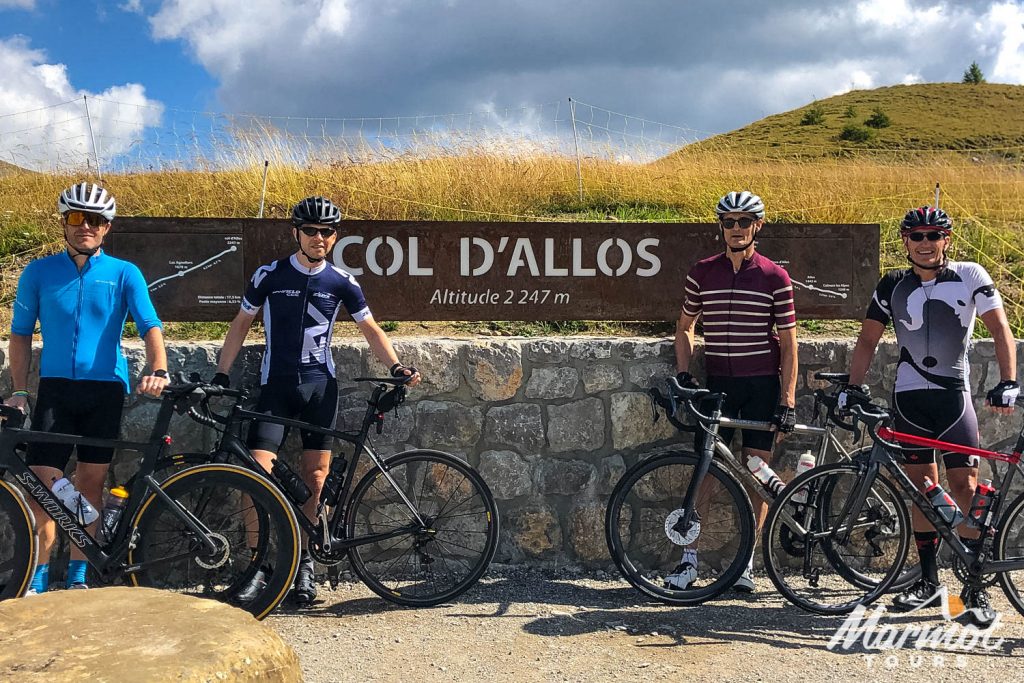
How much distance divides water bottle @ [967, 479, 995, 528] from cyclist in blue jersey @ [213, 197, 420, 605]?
109 inches

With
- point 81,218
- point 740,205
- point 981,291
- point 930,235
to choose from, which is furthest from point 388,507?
point 981,291

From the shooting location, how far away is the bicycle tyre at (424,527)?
14.8 ft

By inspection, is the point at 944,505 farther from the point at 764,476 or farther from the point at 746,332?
the point at 746,332

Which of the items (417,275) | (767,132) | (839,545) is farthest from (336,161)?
(767,132)

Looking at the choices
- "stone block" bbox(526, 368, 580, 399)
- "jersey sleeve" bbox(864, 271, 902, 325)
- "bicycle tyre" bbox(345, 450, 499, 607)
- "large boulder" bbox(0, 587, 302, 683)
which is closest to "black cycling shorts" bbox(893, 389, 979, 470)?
"jersey sleeve" bbox(864, 271, 902, 325)

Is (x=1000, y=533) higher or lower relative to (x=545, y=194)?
lower

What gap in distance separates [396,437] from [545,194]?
4577 mm

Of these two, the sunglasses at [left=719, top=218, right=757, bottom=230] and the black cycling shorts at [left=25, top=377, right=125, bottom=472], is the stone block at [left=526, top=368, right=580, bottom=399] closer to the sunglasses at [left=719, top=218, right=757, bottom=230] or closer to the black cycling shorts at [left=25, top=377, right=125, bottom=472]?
the sunglasses at [left=719, top=218, right=757, bottom=230]

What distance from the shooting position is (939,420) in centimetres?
436

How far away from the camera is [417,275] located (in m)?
5.37

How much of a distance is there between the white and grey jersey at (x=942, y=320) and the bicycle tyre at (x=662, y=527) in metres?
1.07

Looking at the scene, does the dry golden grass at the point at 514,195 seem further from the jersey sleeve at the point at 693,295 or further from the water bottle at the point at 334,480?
the water bottle at the point at 334,480

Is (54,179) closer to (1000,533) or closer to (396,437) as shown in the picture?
(396,437)

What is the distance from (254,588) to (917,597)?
325 cm
